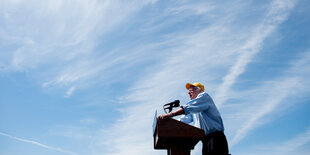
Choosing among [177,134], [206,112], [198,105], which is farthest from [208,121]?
[177,134]

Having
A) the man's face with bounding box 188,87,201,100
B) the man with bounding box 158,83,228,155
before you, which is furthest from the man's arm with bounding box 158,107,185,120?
the man's face with bounding box 188,87,201,100

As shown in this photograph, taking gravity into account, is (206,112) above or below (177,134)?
above

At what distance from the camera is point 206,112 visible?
4055 mm

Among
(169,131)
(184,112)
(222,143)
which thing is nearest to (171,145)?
(169,131)

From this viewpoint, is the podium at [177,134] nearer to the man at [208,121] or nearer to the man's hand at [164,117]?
the man's hand at [164,117]

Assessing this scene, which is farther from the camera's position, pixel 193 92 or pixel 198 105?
pixel 193 92

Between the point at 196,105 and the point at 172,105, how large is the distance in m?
0.43

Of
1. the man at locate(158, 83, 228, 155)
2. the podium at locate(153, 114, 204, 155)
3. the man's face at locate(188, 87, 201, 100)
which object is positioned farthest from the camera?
the man's face at locate(188, 87, 201, 100)

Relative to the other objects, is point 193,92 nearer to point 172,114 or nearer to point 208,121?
point 208,121

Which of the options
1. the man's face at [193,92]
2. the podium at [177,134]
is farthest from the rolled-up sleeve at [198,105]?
the man's face at [193,92]

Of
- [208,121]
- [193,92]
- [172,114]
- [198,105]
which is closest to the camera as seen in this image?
[172,114]

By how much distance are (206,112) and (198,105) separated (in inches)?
11.9

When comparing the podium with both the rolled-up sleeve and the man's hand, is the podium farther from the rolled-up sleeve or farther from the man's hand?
the rolled-up sleeve

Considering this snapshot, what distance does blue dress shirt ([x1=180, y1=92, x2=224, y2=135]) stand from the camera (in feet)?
12.6
